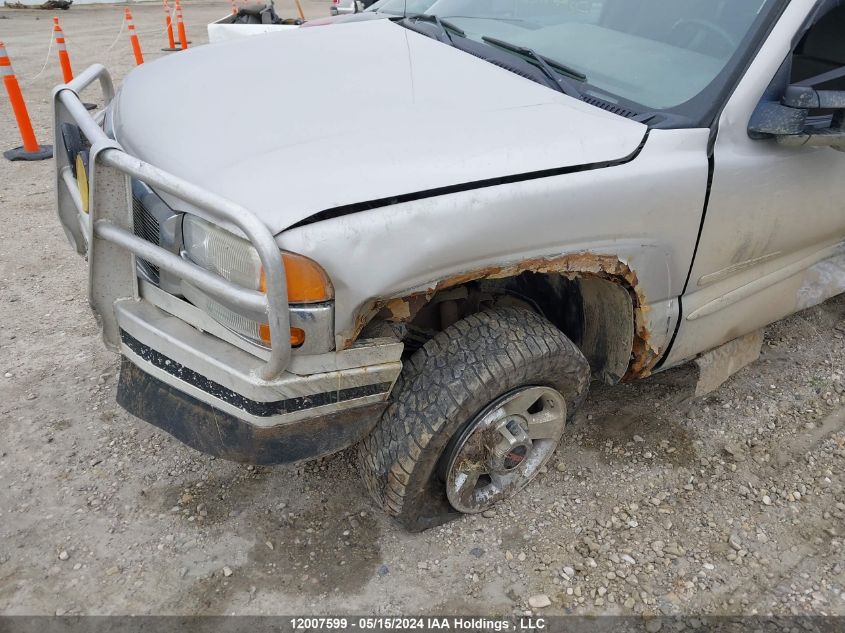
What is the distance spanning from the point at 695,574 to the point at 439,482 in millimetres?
932

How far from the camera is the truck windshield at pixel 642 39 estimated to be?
2268 millimetres

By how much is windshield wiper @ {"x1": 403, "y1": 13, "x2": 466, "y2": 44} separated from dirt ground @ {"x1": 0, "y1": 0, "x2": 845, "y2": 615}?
171cm

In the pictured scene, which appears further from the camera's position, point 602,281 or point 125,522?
point 125,522

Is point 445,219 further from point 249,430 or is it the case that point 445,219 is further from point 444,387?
point 249,430

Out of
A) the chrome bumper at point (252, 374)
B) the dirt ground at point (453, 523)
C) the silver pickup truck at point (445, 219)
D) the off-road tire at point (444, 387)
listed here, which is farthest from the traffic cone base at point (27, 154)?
the off-road tire at point (444, 387)

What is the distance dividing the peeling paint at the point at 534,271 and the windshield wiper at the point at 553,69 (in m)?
0.60

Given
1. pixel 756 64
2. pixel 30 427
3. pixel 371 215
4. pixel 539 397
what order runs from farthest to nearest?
pixel 30 427
pixel 539 397
pixel 756 64
pixel 371 215

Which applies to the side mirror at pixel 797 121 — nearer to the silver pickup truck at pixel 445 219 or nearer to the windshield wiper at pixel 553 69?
the silver pickup truck at pixel 445 219

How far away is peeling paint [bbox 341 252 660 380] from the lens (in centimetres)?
183

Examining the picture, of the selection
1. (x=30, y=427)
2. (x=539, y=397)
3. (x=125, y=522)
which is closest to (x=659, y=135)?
(x=539, y=397)

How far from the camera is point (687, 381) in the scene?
10.7ft

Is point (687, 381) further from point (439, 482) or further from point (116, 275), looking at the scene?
point (116, 275)

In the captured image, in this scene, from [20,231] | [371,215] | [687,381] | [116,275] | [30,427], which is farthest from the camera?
[20,231]

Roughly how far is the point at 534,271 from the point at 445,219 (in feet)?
1.24
